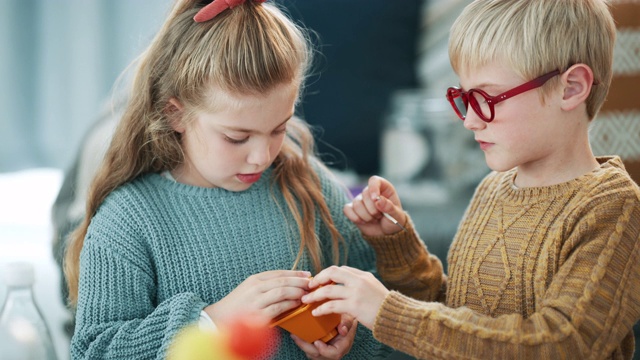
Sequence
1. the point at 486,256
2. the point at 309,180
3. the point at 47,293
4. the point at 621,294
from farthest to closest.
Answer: the point at 47,293, the point at 309,180, the point at 486,256, the point at 621,294

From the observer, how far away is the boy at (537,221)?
0.98 meters

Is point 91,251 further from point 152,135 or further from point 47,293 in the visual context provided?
point 47,293

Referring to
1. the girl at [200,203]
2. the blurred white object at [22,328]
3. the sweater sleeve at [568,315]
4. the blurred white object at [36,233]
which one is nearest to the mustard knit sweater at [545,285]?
the sweater sleeve at [568,315]

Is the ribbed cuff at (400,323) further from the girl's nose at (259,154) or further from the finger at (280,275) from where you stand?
the girl's nose at (259,154)

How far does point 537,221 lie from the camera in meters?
1.09

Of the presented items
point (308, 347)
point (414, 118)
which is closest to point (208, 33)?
point (308, 347)

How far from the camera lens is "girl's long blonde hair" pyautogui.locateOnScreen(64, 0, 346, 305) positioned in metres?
1.17

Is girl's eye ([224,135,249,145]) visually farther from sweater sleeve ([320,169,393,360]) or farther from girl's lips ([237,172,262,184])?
sweater sleeve ([320,169,393,360])

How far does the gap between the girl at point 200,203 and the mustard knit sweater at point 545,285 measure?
0.21 metres

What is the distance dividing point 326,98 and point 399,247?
1.30 m

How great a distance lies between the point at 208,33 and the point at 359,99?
1430mm

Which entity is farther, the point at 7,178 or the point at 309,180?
the point at 7,178

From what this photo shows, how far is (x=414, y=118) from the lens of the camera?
240 centimetres

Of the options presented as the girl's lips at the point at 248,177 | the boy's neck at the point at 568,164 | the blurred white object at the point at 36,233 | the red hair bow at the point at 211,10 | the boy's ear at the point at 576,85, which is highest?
the red hair bow at the point at 211,10
